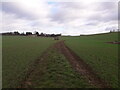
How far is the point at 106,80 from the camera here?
32.6 feet

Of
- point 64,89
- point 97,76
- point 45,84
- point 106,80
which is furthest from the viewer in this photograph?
point 97,76

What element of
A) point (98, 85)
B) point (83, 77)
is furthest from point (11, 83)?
point (98, 85)

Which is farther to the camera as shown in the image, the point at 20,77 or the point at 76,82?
the point at 20,77

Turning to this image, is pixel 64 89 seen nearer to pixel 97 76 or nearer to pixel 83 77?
pixel 83 77

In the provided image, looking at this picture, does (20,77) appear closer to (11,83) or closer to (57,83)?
(11,83)

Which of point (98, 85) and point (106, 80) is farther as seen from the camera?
point (106, 80)

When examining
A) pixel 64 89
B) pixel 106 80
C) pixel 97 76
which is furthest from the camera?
pixel 97 76

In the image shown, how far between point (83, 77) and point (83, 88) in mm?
2035

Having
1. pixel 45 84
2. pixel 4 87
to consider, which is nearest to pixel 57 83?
pixel 45 84

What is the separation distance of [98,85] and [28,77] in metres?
5.69

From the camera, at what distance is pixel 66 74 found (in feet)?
36.4

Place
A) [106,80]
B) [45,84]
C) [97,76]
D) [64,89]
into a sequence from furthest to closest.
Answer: [97,76] < [106,80] < [45,84] < [64,89]

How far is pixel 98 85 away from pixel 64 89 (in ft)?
8.97

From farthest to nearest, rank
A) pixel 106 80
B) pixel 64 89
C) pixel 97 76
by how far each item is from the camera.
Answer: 1. pixel 97 76
2. pixel 106 80
3. pixel 64 89
